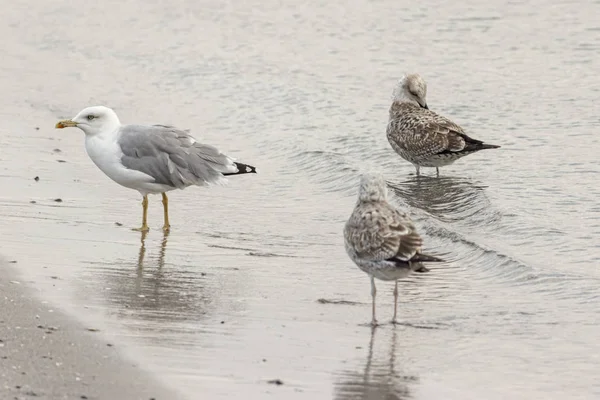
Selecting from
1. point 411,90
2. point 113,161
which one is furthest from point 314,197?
point 113,161

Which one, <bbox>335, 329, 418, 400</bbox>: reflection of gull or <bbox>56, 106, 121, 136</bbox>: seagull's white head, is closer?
<bbox>335, 329, 418, 400</bbox>: reflection of gull

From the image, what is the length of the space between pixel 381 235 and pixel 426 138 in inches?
204

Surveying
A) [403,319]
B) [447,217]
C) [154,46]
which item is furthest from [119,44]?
[403,319]

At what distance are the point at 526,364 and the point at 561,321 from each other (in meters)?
1.02

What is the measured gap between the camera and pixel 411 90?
12992 millimetres

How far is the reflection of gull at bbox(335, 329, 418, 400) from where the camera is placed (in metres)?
5.91

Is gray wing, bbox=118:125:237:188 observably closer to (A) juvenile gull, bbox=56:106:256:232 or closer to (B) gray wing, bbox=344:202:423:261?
(A) juvenile gull, bbox=56:106:256:232

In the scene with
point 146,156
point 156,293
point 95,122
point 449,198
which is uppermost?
point 95,122

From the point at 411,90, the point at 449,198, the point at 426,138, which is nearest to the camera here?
the point at 449,198

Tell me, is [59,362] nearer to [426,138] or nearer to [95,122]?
[95,122]

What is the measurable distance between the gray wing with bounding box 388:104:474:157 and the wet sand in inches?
237

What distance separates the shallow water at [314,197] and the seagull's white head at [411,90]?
2.50ft

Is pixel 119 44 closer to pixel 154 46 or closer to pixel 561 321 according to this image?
pixel 154 46

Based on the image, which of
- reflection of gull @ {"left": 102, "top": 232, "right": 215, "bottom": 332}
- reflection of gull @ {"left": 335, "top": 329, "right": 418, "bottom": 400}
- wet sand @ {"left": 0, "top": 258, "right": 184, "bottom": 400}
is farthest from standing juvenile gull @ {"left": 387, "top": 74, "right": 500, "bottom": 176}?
wet sand @ {"left": 0, "top": 258, "right": 184, "bottom": 400}
